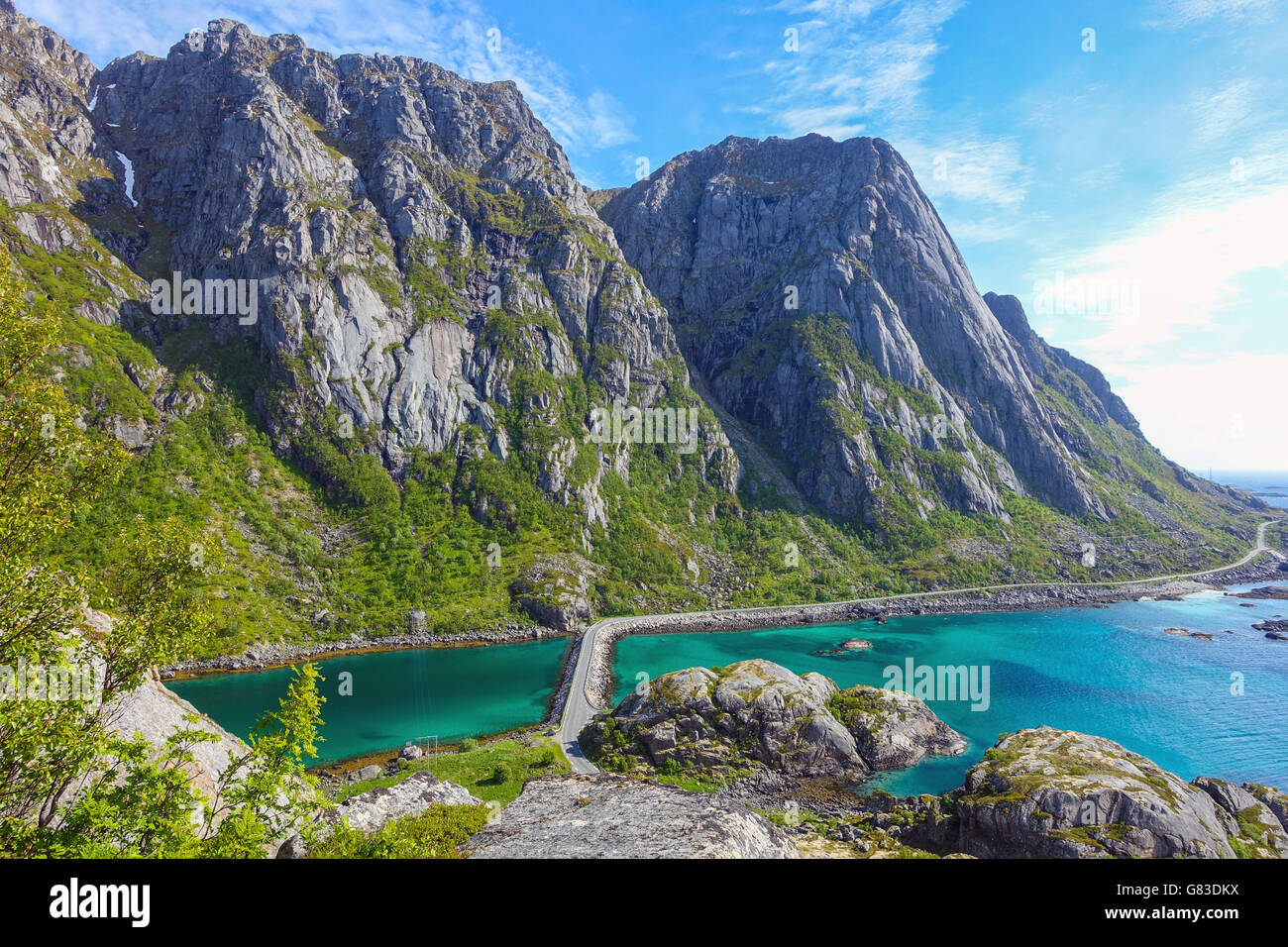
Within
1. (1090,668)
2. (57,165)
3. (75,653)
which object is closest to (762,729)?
(75,653)

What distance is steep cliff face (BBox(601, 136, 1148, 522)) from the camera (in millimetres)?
136875

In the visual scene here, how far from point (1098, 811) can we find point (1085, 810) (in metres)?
0.57

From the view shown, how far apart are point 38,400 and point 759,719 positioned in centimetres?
4636

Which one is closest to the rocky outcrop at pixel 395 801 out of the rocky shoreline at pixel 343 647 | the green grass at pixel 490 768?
the green grass at pixel 490 768

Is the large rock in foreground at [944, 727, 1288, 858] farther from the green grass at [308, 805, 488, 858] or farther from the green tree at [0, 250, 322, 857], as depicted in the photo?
the green tree at [0, 250, 322, 857]

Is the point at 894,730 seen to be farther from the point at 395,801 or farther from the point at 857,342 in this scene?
the point at 857,342

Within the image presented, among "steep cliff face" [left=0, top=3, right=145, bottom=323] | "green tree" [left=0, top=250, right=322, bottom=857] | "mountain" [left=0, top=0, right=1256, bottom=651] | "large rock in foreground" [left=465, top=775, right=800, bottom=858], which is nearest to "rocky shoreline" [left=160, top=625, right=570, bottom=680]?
"mountain" [left=0, top=0, right=1256, bottom=651]

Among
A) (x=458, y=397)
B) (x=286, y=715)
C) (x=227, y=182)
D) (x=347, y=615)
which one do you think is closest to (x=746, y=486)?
(x=458, y=397)

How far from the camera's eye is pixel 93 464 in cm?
966

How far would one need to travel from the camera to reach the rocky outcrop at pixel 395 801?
22406 mm

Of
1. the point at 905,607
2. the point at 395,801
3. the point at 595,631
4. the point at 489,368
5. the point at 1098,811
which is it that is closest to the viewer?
the point at 395,801

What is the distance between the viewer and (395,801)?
25484mm

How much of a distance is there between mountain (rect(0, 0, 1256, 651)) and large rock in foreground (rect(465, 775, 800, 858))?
5705 cm

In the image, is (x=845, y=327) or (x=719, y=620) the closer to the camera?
(x=719, y=620)
